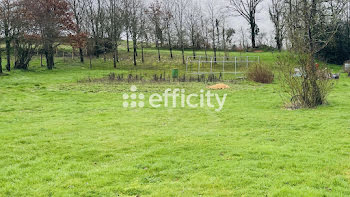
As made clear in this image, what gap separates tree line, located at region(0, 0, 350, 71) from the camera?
110 feet

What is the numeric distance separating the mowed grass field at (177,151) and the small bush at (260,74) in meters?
11.7

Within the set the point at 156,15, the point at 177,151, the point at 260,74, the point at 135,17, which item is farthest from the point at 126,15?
the point at 177,151

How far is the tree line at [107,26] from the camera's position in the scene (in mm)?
33469

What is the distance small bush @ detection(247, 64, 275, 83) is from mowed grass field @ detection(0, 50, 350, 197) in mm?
11716

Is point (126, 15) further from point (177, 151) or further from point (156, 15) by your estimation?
point (177, 151)

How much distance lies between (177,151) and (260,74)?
1929cm

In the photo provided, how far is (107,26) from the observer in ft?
149

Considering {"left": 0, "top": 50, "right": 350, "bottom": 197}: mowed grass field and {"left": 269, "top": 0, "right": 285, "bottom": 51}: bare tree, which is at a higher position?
{"left": 269, "top": 0, "right": 285, "bottom": 51}: bare tree

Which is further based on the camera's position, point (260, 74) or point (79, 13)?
point (79, 13)

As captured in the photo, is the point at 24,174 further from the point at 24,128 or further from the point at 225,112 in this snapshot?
the point at 225,112

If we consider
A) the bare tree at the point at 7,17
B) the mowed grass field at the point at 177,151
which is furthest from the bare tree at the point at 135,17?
the mowed grass field at the point at 177,151

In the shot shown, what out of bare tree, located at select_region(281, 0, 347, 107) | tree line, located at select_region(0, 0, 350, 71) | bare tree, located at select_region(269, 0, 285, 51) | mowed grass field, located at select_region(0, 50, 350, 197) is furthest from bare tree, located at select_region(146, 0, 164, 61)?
mowed grass field, located at select_region(0, 50, 350, 197)

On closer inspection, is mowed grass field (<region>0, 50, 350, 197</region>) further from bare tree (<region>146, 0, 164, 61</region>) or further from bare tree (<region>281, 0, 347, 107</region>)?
bare tree (<region>146, 0, 164, 61</region>)

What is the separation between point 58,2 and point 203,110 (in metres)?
31.0
